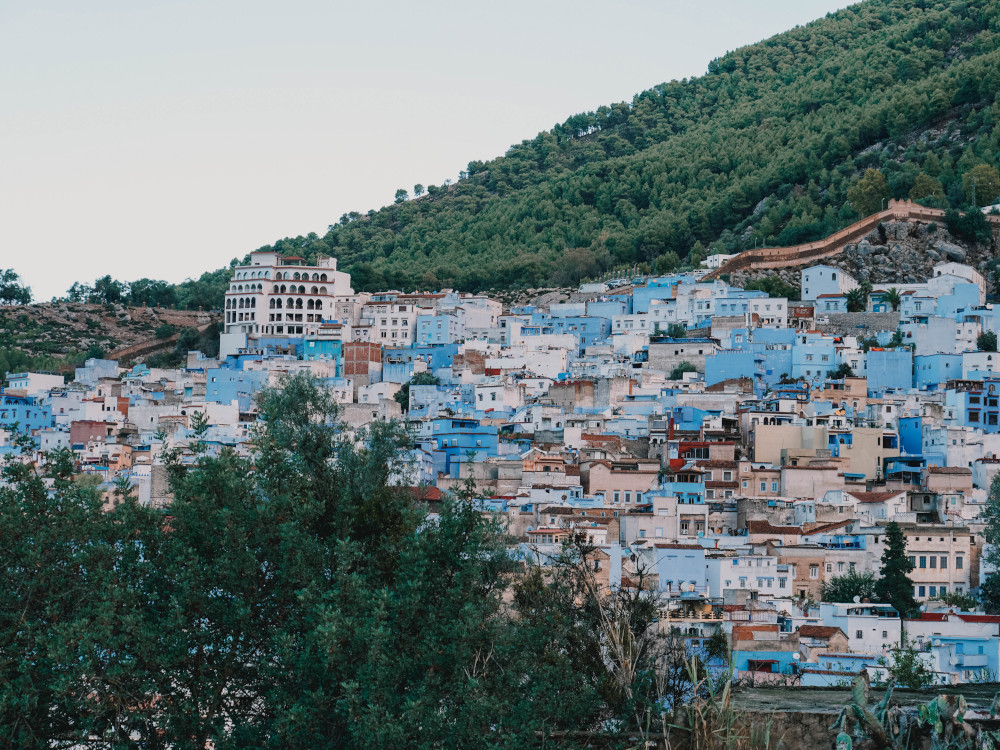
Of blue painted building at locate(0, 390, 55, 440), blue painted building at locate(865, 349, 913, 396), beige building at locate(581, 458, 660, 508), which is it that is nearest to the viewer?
beige building at locate(581, 458, 660, 508)

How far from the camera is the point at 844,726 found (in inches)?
273

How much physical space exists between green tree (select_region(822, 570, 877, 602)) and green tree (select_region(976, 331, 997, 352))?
17557 millimetres

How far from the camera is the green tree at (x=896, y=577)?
25156mm

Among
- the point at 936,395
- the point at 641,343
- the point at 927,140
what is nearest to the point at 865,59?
the point at 927,140

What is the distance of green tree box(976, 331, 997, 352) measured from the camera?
4223 cm

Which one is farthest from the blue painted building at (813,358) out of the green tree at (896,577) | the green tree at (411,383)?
A: the green tree at (896,577)

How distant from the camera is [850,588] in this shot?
2611 cm

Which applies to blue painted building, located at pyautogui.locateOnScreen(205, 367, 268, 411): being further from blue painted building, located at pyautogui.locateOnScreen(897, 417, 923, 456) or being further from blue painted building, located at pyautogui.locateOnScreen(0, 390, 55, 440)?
blue painted building, located at pyautogui.locateOnScreen(897, 417, 923, 456)

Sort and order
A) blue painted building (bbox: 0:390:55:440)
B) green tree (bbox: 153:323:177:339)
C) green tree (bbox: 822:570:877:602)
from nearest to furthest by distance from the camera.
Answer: green tree (bbox: 822:570:877:602)
blue painted building (bbox: 0:390:55:440)
green tree (bbox: 153:323:177:339)

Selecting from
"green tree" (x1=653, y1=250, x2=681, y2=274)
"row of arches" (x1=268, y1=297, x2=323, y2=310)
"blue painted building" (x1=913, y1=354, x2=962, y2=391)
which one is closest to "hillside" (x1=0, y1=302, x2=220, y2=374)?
"row of arches" (x1=268, y1=297, x2=323, y2=310)

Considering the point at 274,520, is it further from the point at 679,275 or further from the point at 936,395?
the point at 679,275

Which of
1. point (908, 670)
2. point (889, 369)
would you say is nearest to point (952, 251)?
point (889, 369)

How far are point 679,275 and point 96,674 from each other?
44460 millimetres

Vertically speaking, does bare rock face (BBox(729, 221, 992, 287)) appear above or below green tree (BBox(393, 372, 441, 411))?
above
